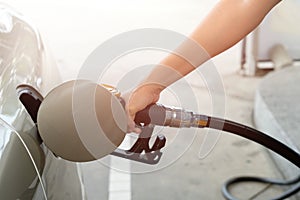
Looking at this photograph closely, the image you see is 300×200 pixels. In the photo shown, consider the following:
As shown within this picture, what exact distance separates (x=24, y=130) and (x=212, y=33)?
409mm

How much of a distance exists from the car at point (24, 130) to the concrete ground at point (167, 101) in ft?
0.66

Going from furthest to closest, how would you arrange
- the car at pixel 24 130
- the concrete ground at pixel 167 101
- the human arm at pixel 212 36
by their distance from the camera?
the concrete ground at pixel 167 101 → the human arm at pixel 212 36 → the car at pixel 24 130

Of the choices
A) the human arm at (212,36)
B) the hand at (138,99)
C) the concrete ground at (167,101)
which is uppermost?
the human arm at (212,36)

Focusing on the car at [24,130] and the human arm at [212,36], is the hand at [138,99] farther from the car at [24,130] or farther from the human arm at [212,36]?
the car at [24,130]

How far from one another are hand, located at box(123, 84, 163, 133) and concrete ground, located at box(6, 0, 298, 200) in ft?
0.48

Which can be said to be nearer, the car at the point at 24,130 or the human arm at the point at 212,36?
the car at the point at 24,130

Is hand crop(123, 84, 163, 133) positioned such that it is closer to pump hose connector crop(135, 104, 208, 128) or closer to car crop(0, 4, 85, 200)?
pump hose connector crop(135, 104, 208, 128)

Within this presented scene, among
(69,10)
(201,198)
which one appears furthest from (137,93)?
(69,10)

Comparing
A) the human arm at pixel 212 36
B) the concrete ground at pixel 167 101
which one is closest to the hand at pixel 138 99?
the human arm at pixel 212 36


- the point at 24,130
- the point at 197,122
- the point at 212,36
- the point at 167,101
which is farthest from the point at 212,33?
the point at 167,101

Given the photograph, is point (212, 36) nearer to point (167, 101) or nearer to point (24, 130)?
point (24, 130)

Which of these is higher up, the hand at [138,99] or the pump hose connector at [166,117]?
the hand at [138,99]

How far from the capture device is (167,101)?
2.20 m

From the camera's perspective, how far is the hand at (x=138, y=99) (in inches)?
34.7
